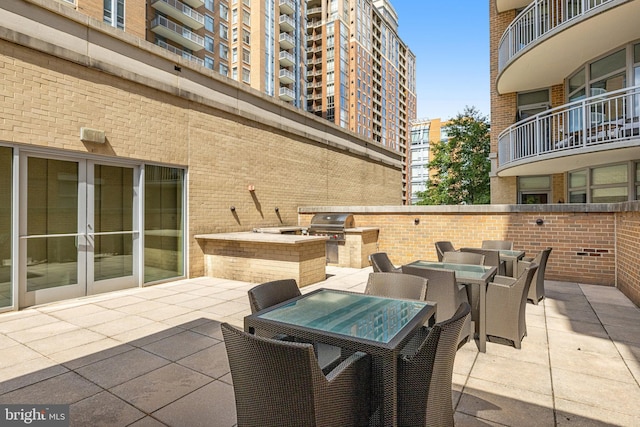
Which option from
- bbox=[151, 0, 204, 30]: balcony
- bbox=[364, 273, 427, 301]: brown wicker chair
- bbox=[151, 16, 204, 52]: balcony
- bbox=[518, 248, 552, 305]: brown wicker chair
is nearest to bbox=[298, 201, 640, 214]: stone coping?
bbox=[518, 248, 552, 305]: brown wicker chair

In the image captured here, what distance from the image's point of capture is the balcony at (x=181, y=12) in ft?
90.8

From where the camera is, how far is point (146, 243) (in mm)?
6840

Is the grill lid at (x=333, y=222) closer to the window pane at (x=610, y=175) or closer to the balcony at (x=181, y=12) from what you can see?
the window pane at (x=610, y=175)

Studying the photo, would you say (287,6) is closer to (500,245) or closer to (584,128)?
(584,128)

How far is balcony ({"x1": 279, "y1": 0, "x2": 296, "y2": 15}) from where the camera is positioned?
132ft

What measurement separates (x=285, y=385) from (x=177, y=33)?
33.9 meters

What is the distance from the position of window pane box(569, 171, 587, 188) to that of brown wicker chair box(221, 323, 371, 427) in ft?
36.4

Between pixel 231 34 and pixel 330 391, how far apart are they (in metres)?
41.7

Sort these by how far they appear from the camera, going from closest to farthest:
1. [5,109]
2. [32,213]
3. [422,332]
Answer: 1. [422,332]
2. [5,109]
3. [32,213]

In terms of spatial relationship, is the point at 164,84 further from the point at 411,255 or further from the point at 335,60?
the point at 335,60

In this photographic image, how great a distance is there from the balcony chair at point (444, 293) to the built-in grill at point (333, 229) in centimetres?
570

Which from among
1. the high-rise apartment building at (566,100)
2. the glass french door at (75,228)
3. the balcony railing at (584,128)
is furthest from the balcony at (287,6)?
the glass french door at (75,228)

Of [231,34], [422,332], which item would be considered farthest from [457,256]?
[231,34]

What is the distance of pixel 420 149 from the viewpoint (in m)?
68.2
